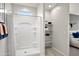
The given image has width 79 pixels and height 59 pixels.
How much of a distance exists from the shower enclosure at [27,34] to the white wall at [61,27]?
0.28m

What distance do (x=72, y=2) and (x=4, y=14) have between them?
1.24 m

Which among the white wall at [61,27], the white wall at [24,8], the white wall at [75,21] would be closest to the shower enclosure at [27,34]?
the white wall at [24,8]

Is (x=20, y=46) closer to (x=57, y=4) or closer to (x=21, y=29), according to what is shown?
(x=21, y=29)

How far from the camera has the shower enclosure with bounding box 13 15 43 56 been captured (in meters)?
1.97

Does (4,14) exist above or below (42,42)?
above

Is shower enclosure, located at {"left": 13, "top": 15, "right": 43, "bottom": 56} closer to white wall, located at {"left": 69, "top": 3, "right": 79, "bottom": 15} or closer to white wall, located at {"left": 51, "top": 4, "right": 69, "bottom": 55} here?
white wall, located at {"left": 51, "top": 4, "right": 69, "bottom": 55}

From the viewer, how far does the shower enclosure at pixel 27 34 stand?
6.46 feet

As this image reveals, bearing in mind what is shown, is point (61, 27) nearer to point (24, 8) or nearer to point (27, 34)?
point (27, 34)

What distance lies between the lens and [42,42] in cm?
199

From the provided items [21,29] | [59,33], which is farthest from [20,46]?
[59,33]

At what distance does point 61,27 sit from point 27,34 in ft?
2.19

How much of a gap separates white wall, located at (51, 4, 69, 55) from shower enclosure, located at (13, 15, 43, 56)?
0.93 ft

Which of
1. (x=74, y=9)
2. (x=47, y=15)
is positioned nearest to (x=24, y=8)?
(x=47, y=15)

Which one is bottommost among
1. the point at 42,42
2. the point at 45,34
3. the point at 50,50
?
the point at 50,50
